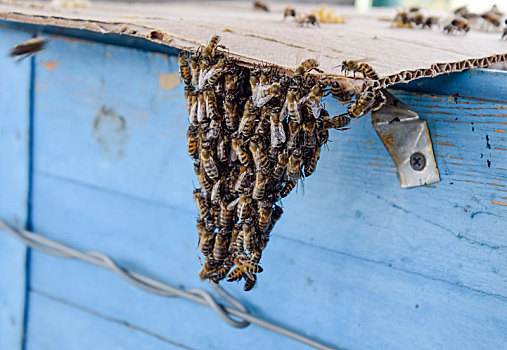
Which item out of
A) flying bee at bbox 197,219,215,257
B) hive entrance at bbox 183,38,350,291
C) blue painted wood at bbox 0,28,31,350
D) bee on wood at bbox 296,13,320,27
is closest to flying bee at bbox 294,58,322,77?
hive entrance at bbox 183,38,350,291

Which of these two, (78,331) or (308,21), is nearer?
(308,21)

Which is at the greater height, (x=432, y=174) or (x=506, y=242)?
(x=432, y=174)

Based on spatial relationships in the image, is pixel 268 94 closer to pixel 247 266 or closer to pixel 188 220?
pixel 247 266

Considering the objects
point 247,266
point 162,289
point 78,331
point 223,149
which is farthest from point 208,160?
point 78,331

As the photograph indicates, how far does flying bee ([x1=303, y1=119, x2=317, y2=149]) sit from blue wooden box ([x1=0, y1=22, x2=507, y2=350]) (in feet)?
1.02

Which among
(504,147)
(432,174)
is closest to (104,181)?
(432,174)

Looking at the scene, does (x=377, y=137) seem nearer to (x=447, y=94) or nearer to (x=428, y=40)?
(x=447, y=94)

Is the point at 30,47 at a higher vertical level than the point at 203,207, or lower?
higher

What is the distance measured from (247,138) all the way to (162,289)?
2.76 ft

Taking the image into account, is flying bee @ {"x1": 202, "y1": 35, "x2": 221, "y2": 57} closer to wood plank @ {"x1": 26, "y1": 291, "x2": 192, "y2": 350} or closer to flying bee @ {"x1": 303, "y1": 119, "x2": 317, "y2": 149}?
flying bee @ {"x1": 303, "y1": 119, "x2": 317, "y2": 149}

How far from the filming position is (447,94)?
1.25 m

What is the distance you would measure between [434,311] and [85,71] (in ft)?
4.40

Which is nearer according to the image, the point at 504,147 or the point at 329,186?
the point at 504,147

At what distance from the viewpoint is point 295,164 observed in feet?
3.60
